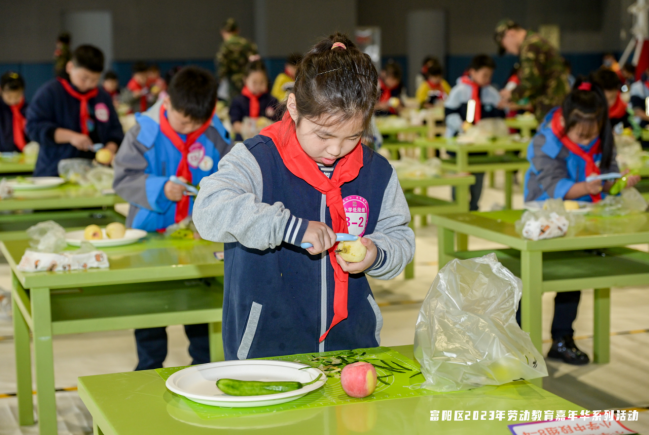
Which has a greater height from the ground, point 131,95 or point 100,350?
point 131,95

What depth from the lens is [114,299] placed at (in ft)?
8.18

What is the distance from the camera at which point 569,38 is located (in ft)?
55.8

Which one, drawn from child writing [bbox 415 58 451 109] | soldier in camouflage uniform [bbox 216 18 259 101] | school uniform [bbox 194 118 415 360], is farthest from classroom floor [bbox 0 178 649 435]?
child writing [bbox 415 58 451 109]

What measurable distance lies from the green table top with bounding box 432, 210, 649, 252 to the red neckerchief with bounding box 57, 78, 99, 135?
7.71 ft

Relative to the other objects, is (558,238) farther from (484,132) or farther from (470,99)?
(470,99)

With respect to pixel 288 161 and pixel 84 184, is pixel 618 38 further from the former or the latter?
pixel 288 161

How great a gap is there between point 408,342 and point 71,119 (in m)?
2.38

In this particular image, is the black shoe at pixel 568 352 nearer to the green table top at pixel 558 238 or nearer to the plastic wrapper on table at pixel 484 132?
the green table top at pixel 558 238

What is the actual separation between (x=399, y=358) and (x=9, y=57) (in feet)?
47.8

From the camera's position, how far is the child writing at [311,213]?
149 centimetres

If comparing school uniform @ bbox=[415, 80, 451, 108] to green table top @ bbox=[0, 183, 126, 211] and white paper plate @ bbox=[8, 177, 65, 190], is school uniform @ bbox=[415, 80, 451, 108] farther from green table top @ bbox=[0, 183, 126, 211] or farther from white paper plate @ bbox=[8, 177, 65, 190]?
green table top @ bbox=[0, 183, 126, 211]

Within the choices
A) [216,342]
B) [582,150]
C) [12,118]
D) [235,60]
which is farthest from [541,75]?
[12,118]

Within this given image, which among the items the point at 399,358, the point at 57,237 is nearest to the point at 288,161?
the point at 399,358

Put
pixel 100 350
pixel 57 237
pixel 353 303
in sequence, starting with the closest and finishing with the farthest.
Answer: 1. pixel 353 303
2. pixel 57 237
3. pixel 100 350
